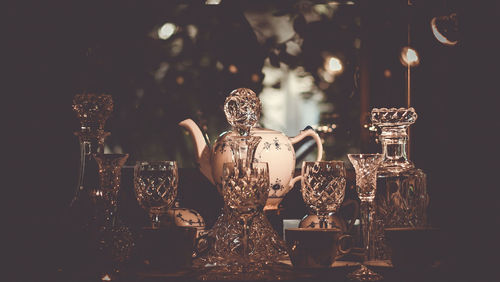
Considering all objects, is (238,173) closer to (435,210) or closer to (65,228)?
(65,228)

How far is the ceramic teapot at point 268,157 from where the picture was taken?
1313 mm

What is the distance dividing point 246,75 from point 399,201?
2.12ft

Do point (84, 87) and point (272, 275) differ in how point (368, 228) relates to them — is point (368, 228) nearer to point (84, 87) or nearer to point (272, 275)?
point (272, 275)

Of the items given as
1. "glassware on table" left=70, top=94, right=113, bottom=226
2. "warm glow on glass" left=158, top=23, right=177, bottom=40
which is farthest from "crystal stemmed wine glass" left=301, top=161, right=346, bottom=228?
"warm glow on glass" left=158, top=23, right=177, bottom=40

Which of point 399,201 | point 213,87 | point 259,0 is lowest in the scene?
point 399,201

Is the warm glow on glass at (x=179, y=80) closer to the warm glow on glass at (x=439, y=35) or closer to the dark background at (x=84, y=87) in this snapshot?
the dark background at (x=84, y=87)

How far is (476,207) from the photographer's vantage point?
147 cm

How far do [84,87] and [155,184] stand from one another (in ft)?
2.16

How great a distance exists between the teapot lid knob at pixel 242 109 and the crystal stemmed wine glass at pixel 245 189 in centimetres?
20

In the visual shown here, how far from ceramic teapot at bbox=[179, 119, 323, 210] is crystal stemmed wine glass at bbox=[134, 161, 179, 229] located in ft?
0.57

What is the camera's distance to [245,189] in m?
1.05

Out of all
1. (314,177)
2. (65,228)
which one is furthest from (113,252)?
(314,177)

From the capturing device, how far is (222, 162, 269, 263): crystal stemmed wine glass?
1.05 metres

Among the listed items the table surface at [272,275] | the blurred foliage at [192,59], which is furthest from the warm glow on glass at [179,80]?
the table surface at [272,275]
